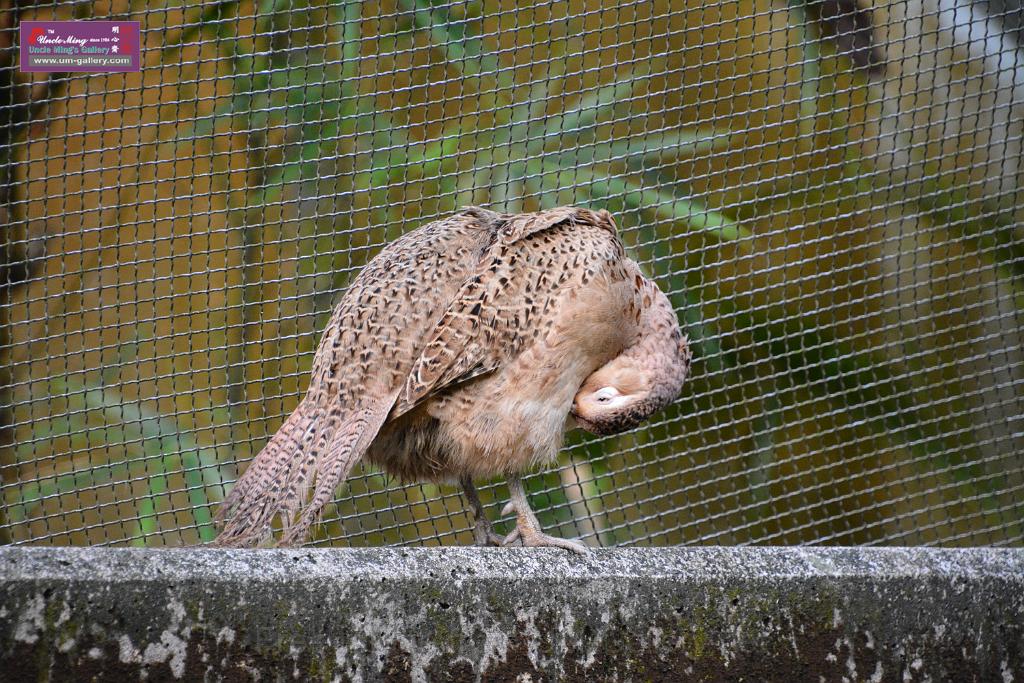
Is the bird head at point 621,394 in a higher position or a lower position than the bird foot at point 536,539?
higher

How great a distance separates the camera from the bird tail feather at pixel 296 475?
106 inches

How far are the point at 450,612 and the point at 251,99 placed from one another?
2.48 m

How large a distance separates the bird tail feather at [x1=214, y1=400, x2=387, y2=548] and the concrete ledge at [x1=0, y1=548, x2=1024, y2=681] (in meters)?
0.40

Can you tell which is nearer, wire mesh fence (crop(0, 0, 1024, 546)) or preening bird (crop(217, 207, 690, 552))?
preening bird (crop(217, 207, 690, 552))

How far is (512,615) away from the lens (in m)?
2.35

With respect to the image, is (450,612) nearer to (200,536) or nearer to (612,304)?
(612,304)

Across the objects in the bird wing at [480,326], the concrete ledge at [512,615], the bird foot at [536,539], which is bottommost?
the bird foot at [536,539]

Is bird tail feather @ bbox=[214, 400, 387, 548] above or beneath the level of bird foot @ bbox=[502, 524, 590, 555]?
above

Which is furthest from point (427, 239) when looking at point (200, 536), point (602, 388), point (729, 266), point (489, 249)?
point (729, 266)

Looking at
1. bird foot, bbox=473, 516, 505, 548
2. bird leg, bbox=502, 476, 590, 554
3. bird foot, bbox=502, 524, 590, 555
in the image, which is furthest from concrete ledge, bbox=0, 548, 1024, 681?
bird foot, bbox=473, 516, 505, 548

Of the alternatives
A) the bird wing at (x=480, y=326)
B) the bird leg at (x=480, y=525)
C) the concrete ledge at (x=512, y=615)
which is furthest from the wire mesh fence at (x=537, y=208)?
the concrete ledge at (x=512, y=615)

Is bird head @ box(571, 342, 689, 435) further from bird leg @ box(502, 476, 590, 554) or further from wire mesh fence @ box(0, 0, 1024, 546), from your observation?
wire mesh fence @ box(0, 0, 1024, 546)

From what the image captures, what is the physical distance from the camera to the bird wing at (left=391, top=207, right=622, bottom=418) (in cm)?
294

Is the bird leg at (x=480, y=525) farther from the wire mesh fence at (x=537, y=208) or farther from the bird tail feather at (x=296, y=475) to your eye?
the wire mesh fence at (x=537, y=208)
